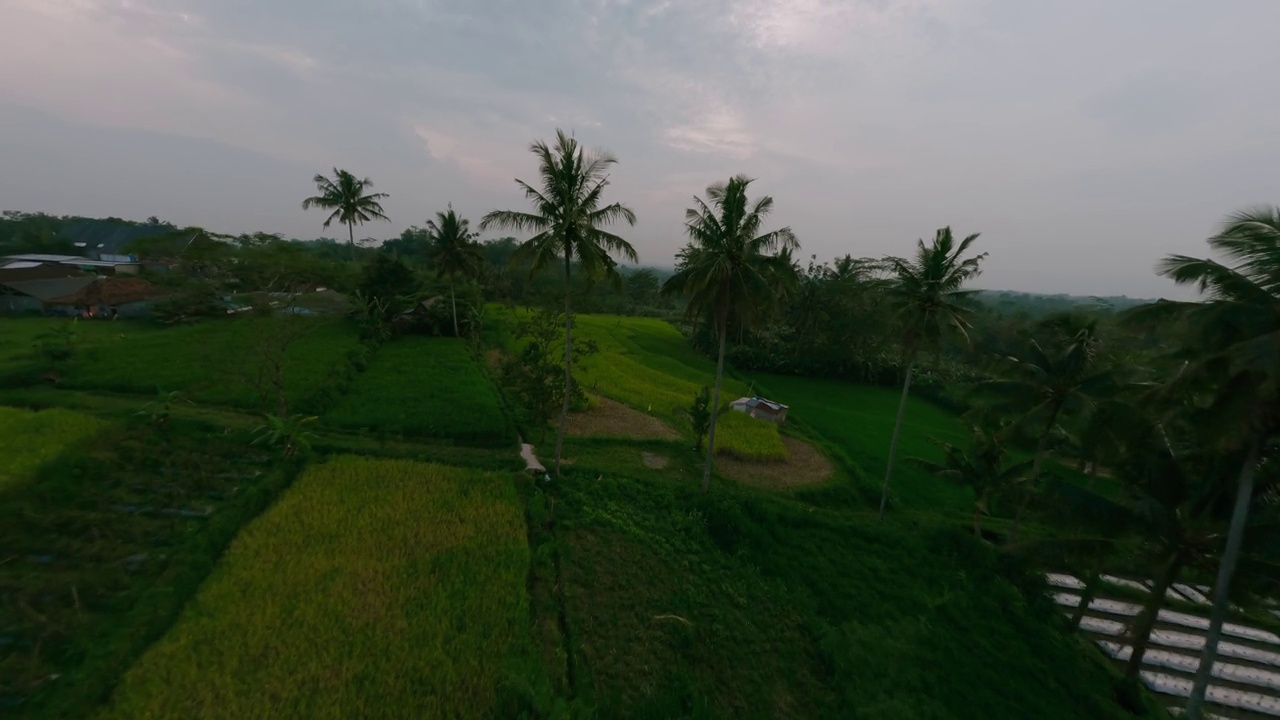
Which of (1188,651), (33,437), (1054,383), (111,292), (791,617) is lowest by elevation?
(1188,651)

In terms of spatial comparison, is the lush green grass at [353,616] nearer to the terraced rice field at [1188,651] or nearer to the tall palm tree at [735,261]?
the tall palm tree at [735,261]

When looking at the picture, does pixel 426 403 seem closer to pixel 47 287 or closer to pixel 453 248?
pixel 453 248

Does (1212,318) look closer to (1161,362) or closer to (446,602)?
(1161,362)

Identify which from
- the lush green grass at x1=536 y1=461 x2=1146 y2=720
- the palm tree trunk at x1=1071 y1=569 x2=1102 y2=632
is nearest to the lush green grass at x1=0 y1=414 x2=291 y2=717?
Answer: the lush green grass at x1=536 y1=461 x2=1146 y2=720

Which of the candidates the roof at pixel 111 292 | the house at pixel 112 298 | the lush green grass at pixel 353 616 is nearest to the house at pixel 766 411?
the lush green grass at pixel 353 616

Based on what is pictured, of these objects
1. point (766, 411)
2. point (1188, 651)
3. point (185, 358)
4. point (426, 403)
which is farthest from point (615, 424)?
point (1188, 651)

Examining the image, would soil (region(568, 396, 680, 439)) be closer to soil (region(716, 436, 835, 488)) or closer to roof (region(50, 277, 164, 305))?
soil (region(716, 436, 835, 488))
